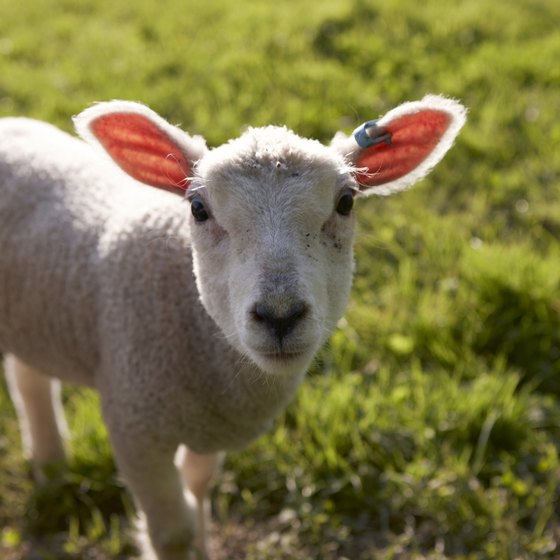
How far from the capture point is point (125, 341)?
2752 mm

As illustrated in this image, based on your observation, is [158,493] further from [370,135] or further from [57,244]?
[370,135]

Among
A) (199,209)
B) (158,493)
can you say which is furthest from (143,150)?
(158,493)

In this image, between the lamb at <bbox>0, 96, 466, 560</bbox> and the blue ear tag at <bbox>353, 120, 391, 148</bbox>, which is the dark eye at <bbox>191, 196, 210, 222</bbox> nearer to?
the lamb at <bbox>0, 96, 466, 560</bbox>

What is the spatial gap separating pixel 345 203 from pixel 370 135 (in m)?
0.24

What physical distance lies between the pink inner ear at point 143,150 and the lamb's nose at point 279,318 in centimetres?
63

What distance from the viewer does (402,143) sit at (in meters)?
2.59

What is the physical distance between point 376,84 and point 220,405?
4.04 metres

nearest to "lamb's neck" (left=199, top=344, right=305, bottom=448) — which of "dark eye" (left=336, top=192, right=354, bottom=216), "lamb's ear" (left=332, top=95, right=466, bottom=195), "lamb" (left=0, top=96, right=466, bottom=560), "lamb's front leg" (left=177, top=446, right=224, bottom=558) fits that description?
"lamb" (left=0, top=96, right=466, bottom=560)

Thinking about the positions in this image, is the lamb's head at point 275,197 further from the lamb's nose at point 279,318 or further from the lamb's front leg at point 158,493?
the lamb's front leg at point 158,493

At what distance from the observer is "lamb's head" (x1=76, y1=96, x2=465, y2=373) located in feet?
7.21

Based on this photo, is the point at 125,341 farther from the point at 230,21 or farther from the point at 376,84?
the point at 230,21

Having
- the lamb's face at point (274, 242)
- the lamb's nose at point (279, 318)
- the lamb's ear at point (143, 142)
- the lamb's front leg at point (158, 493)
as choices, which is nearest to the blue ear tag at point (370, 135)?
the lamb's face at point (274, 242)

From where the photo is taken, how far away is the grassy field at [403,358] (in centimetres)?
332

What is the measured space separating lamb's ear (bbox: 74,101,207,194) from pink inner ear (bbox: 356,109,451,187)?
547 millimetres
